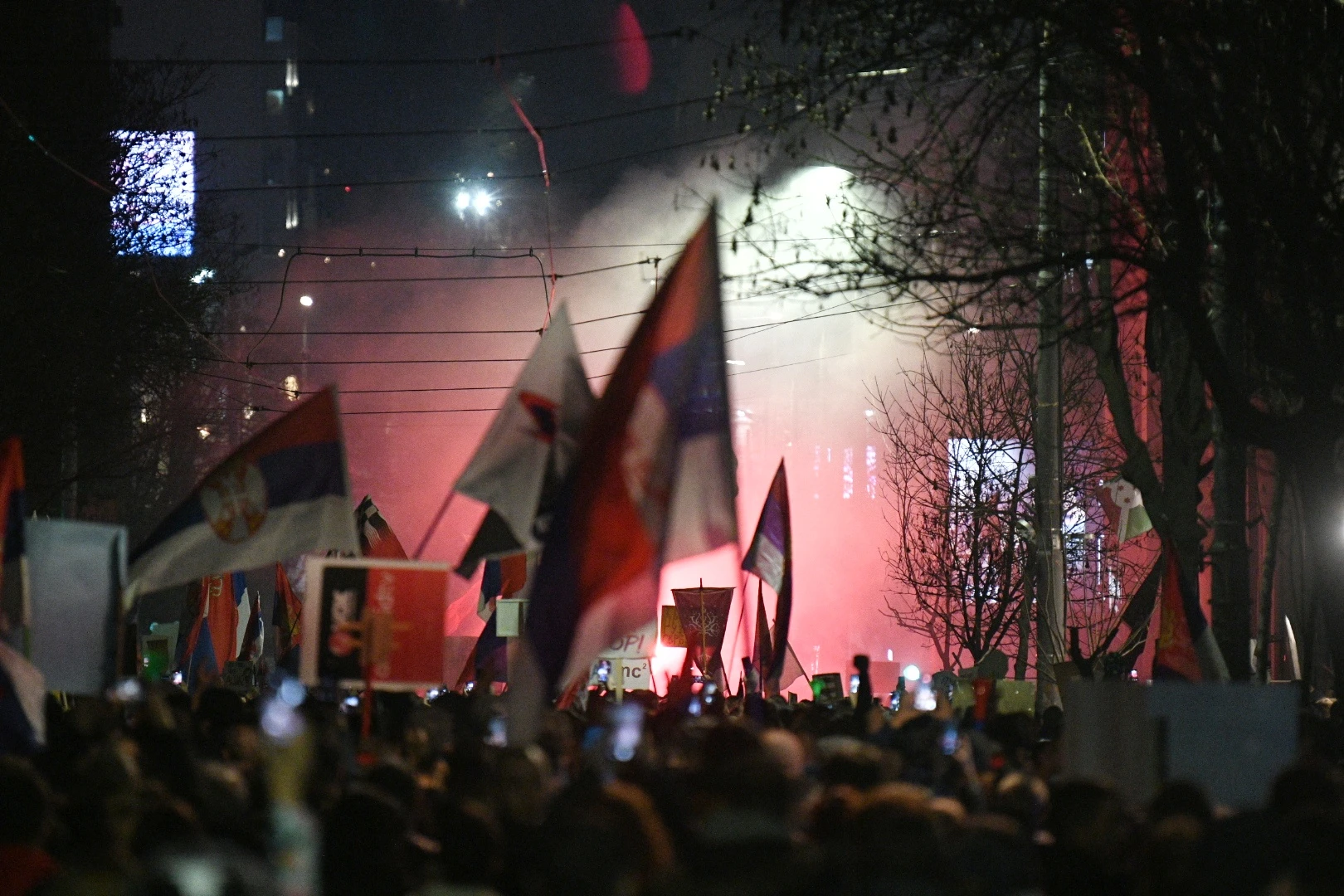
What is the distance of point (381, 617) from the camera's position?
9578mm

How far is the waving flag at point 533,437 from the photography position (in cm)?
916

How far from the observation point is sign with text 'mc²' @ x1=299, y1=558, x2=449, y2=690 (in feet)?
31.8

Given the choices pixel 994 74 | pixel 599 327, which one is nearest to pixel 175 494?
pixel 599 327

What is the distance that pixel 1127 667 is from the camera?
1600 centimetres

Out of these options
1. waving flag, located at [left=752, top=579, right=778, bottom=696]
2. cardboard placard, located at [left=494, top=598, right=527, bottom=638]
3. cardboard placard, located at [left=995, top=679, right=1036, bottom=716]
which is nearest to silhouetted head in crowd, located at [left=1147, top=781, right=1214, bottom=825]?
waving flag, located at [left=752, top=579, right=778, bottom=696]

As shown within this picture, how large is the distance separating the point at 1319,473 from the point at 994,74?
3.48 meters

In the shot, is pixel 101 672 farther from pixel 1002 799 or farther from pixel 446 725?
pixel 1002 799

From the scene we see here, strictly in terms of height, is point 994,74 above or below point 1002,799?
above

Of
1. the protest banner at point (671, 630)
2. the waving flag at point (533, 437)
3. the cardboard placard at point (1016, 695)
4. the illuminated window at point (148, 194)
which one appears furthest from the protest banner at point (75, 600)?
the illuminated window at point (148, 194)

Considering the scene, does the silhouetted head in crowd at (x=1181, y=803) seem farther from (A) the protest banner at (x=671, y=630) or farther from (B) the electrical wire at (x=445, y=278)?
(A) the protest banner at (x=671, y=630)

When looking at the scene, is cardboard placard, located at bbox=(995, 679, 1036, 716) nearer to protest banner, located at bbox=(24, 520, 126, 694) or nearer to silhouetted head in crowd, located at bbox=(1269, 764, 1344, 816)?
protest banner, located at bbox=(24, 520, 126, 694)

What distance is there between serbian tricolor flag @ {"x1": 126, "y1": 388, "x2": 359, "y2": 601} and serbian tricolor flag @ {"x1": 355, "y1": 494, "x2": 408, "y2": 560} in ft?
29.0

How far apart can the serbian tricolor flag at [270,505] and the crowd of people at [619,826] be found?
1981mm

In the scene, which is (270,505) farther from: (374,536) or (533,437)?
(374,536)
